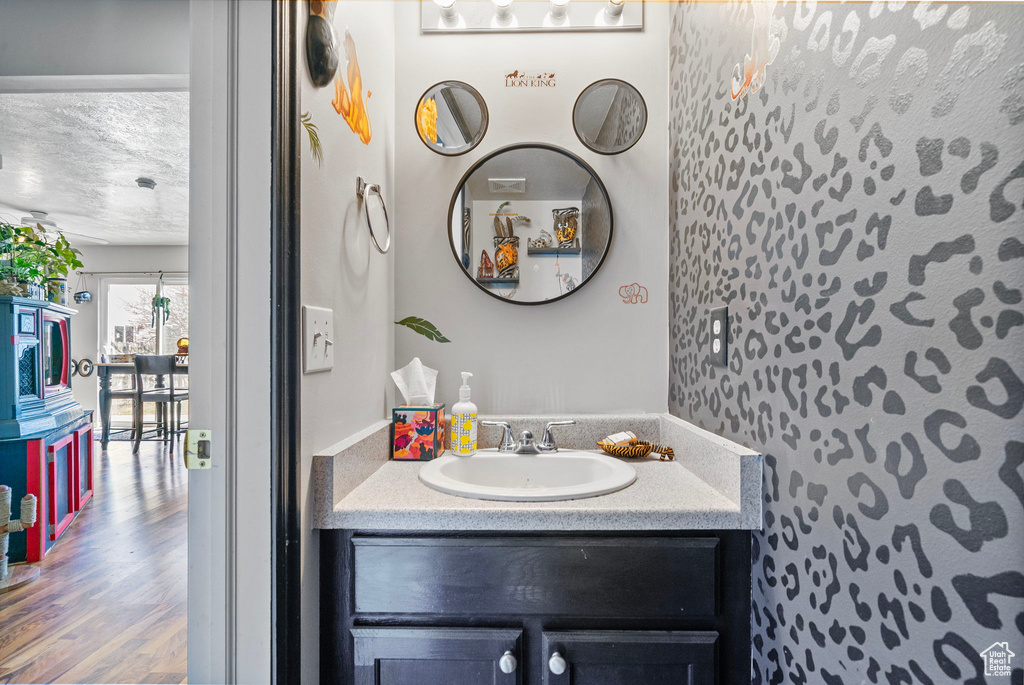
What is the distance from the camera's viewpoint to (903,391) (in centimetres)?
59

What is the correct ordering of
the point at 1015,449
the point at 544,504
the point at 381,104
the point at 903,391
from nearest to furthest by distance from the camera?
the point at 1015,449, the point at 903,391, the point at 544,504, the point at 381,104

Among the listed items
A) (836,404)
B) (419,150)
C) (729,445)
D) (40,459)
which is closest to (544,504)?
(729,445)

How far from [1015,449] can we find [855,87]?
0.51 m

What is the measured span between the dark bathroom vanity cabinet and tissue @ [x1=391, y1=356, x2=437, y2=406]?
17.5 inches

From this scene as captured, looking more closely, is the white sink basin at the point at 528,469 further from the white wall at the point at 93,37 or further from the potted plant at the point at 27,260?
the potted plant at the point at 27,260

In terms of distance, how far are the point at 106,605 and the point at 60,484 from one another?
1.05 m

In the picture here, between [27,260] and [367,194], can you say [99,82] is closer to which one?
[367,194]

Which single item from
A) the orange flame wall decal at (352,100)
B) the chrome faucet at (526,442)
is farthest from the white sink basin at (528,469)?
the orange flame wall decal at (352,100)

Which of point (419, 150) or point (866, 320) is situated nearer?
point (866, 320)

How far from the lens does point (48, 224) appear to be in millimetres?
4793

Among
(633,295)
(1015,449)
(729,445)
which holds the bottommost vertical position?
(729,445)

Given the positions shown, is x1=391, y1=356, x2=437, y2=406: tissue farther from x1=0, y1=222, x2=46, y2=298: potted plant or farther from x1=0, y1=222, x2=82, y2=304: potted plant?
x1=0, y1=222, x2=46, y2=298: potted plant

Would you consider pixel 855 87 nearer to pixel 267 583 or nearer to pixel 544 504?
pixel 544 504

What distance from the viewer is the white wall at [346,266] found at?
858mm
